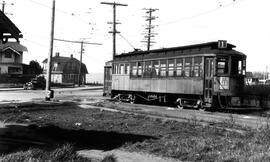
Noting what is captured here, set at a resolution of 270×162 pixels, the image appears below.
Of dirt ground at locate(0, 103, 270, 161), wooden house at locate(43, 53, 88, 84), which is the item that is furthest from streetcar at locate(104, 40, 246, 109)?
wooden house at locate(43, 53, 88, 84)

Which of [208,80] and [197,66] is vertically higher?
[197,66]

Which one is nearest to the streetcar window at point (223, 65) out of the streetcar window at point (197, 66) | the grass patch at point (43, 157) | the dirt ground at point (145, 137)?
the streetcar window at point (197, 66)

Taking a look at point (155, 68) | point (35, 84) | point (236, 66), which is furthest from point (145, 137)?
point (35, 84)

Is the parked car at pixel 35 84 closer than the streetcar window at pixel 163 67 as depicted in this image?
No

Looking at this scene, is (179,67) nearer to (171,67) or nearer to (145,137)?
(171,67)

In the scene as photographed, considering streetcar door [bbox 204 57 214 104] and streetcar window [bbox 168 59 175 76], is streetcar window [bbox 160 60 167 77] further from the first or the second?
streetcar door [bbox 204 57 214 104]

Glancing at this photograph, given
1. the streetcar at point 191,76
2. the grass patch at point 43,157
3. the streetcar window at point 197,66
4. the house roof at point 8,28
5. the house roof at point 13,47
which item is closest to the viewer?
the grass patch at point 43,157

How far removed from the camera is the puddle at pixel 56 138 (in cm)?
1025

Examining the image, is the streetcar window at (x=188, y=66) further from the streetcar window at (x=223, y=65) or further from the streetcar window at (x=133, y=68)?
the streetcar window at (x=133, y=68)

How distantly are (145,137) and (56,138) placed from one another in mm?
2730

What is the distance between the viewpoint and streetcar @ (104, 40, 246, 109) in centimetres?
2055

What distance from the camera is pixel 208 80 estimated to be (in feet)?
68.1

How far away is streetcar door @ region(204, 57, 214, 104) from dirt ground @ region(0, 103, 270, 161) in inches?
238

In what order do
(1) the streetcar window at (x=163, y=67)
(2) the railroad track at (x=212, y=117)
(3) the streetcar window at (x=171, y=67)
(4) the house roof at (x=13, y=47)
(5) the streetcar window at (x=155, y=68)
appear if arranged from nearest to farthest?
1. (2) the railroad track at (x=212, y=117)
2. (3) the streetcar window at (x=171, y=67)
3. (1) the streetcar window at (x=163, y=67)
4. (5) the streetcar window at (x=155, y=68)
5. (4) the house roof at (x=13, y=47)
